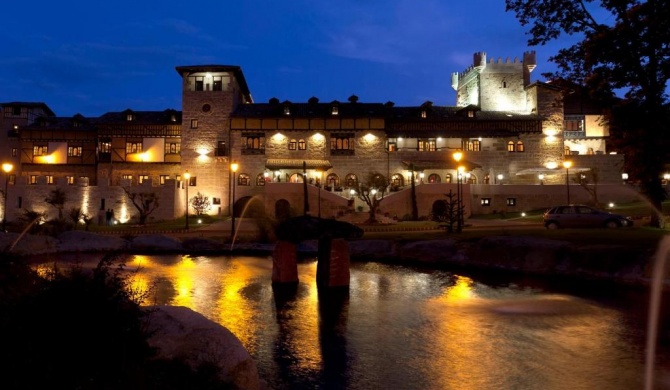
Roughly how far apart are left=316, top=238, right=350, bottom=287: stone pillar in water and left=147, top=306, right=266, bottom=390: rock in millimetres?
9745

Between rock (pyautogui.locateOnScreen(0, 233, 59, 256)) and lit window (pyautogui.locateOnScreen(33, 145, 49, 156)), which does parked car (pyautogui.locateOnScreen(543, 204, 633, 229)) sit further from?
lit window (pyautogui.locateOnScreen(33, 145, 49, 156))

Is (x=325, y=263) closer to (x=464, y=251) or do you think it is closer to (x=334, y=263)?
(x=334, y=263)

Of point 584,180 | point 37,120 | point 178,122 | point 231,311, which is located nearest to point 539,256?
point 231,311

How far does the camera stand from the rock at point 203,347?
22.0 ft

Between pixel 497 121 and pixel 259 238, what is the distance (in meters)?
40.3

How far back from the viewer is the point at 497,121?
6128 centimetres

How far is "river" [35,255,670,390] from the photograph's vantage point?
873 cm

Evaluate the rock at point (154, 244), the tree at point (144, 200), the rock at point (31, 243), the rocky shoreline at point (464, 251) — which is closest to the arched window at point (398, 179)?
the tree at point (144, 200)

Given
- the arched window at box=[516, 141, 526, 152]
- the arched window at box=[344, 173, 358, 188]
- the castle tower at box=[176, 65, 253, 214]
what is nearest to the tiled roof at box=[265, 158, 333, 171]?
the arched window at box=[344, 173, 358, 188]

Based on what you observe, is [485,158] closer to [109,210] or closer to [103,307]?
[109,210]

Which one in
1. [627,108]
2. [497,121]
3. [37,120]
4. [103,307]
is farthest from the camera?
[37,120]

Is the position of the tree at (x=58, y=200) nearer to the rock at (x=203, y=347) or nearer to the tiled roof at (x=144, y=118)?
the tiled roof at (x=144, y=118)

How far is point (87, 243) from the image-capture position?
26.7 m

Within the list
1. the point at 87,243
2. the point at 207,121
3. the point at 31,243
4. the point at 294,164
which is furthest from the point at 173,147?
the point at 31,243
